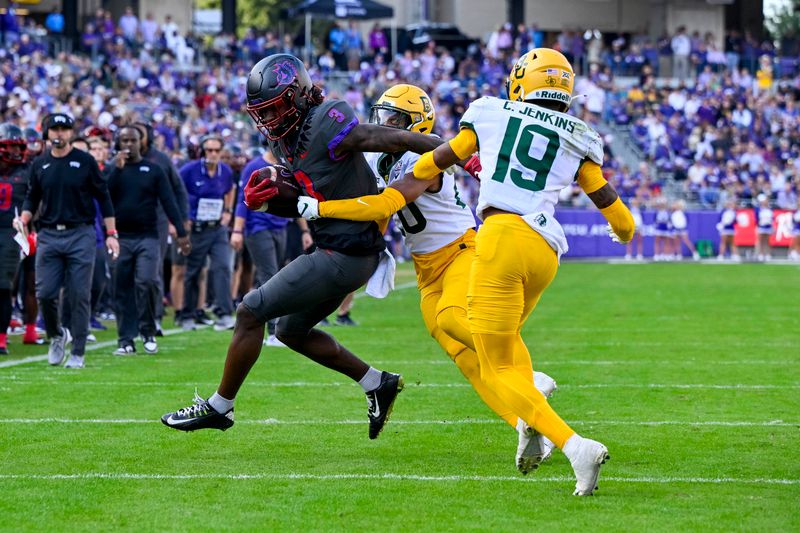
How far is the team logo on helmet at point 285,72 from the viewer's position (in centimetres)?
691

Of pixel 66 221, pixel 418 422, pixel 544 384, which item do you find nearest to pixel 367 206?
pixel 544 384

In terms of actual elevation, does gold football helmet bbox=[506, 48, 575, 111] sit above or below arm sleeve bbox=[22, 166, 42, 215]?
above

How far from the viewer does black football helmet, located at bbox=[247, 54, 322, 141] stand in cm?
691

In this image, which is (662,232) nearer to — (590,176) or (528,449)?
(590,176)

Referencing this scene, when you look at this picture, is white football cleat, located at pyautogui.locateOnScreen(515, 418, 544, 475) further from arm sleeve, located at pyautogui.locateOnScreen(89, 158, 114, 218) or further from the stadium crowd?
the stadium crowd

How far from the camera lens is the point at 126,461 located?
22.7 ft

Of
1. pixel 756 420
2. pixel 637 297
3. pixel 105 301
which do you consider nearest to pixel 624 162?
pixel 637 297

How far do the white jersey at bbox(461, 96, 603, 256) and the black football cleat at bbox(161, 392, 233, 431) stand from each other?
6.43ft

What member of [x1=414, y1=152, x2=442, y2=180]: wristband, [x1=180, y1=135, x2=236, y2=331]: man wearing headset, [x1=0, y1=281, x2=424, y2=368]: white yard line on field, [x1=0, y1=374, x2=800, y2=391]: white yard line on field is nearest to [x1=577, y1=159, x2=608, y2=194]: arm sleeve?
[x1=414, y1=152, x2=442, y2=180]: wristband

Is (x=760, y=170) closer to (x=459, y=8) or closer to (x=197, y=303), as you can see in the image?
(x=459, y=8)

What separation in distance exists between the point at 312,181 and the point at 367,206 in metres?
0.34

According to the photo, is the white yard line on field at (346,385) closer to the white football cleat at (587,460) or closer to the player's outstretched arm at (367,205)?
the player's outstretched arm at (367,205)

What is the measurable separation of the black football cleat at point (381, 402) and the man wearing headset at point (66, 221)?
4.60 meters

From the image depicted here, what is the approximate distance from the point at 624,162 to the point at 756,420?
103 feet
